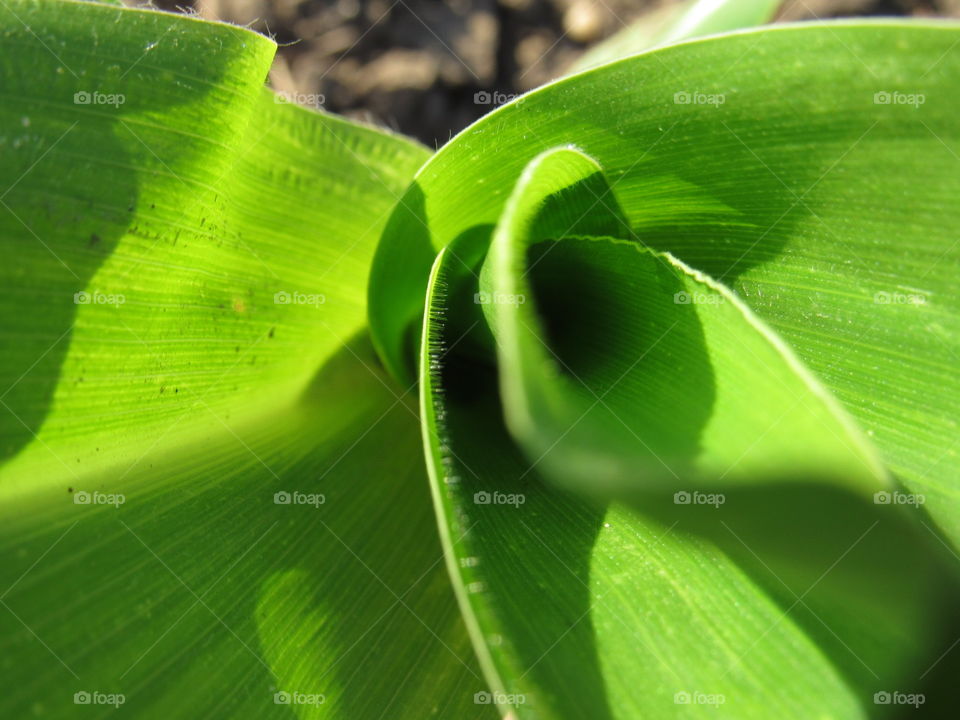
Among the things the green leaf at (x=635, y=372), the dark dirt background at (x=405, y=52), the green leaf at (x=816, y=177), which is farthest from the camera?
the dark dirt background at (x=405, y=52)

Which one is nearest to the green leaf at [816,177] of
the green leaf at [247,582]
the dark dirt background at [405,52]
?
the green leaf at [247,582]

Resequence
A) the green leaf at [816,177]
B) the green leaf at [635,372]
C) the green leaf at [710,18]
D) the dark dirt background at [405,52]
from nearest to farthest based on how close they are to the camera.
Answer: the green leaf at [635,372], the green leaf at [816,177], the green leaf at [710,18], the dark dirt background at [405,52]

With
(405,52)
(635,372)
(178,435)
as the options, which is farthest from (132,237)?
(405,52)

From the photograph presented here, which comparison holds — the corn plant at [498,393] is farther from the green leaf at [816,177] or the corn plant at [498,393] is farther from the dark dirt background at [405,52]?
the dark dirt background at [405,52]

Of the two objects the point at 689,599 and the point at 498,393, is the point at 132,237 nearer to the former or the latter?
the point at 498,393

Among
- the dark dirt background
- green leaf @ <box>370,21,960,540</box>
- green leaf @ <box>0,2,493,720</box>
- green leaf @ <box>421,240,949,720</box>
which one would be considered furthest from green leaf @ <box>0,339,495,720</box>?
the dark dirt background
